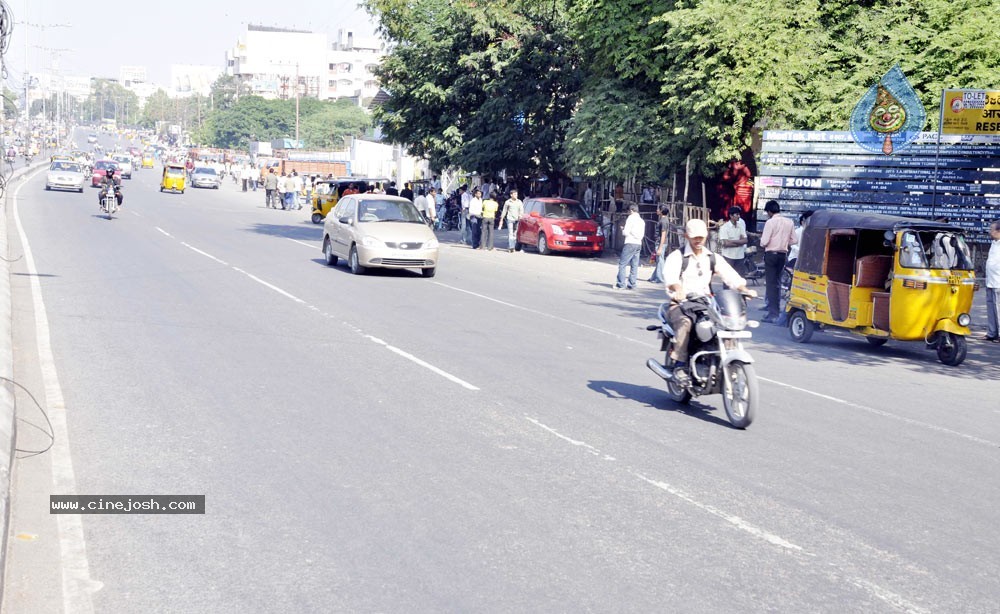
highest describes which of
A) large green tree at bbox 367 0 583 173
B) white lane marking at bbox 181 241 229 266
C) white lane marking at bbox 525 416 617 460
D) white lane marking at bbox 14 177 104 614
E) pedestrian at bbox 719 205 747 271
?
large green tree at bbox 367 0 583 173

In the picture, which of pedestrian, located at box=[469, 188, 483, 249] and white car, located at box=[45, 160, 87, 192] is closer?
pedestrian, located at box=[469, 188, 483, 249]

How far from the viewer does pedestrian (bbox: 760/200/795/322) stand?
17922 mm

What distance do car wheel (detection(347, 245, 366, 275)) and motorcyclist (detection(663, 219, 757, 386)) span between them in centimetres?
1249

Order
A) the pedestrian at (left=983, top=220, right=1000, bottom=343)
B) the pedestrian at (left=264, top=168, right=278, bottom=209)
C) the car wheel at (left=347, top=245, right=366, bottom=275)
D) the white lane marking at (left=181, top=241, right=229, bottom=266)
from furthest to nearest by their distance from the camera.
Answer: the pedestrian at (left=264, top=168, right=278, bottom=209) < the white lane marking at (left=181, top=241, right=229, bottom=266) < the car wheel at (left=347, top=245, right=366, bottom=275) < the pedestrian at (left=983, top=220, right=1000, bottom=343)

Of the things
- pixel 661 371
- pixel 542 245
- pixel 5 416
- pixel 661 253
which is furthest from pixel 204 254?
pixel 5 416

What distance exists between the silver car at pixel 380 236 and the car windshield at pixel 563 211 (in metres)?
9.58

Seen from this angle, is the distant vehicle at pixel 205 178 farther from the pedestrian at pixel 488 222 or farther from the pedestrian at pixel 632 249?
the pedestrian at pixel 632 249

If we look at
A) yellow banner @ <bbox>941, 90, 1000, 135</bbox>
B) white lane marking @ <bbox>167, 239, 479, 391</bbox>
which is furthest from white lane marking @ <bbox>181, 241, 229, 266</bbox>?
yellow banner @ <bbox>941, 90, 1000, 135</bbox>

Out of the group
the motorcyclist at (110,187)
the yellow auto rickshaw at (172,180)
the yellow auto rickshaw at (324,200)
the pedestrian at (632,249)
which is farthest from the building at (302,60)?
the pedestrian at (632,249)

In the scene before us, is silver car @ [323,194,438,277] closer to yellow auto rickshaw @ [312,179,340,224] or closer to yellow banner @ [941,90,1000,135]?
yellow banner @ [941,90,1000,135]

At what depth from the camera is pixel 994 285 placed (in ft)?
52.2

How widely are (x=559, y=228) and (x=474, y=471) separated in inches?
947

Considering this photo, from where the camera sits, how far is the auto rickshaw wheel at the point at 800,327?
51.2ft

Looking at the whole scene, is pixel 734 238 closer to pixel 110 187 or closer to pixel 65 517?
pixel 65 517
